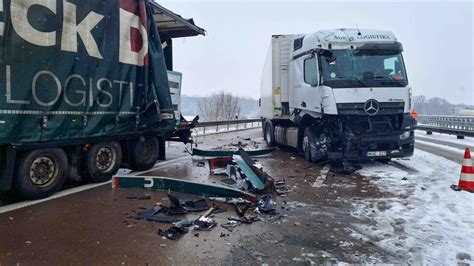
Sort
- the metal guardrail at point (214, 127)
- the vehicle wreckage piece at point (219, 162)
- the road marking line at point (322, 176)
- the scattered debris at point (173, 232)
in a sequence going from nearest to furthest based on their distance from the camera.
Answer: the scattered debris at point (173, 232), the road marking line at point (322, 176), the vehicle wreckage piece at point (219, 162), the metal guardrail at point (214, 127)

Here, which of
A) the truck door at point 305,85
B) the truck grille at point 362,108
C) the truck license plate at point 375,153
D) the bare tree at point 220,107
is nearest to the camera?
the truck grille at point 362,108

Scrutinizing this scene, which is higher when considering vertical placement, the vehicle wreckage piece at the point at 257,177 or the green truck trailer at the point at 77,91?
the green truck trailer at the point at 77,91

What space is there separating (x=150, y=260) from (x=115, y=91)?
4.49 metres

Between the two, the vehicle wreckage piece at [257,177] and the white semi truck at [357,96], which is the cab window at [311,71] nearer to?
the white semi truck at [357,96]

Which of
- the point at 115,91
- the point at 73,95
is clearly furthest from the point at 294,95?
the point at 73,95

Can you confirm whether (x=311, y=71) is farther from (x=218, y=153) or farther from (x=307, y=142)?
(x=218, y=153)

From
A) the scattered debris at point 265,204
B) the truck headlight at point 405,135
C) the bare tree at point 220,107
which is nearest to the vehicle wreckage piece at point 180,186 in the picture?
the scattered debris at point 265,204

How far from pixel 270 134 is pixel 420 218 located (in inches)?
396

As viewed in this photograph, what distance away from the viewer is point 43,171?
6.09m

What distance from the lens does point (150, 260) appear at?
3789 mm

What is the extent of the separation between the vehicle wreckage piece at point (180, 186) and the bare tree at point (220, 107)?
5933 centimetres

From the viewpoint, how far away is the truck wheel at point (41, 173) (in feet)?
18.7

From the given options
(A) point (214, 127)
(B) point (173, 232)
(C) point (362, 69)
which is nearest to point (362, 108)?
(C) point (362, 69)

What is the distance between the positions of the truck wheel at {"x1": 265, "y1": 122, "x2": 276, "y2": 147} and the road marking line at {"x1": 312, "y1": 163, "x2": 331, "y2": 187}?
15.6 feet
